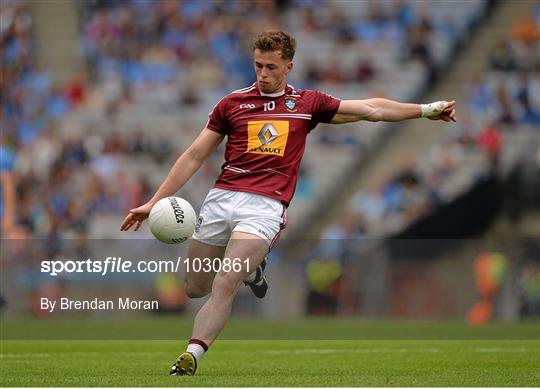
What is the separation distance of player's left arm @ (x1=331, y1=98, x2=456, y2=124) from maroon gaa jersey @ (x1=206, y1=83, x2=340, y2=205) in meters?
0.25

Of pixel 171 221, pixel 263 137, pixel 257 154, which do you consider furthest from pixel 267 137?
pixel 171 221

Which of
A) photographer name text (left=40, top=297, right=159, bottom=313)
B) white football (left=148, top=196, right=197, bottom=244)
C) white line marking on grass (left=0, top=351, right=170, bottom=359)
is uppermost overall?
white football (left=148, top=196, right=197, bottom=244)

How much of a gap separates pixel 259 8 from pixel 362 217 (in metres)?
7.20

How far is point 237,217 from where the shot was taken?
30.8ft

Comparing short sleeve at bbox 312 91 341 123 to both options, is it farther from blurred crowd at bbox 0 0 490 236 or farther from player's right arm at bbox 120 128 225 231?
blurred crowd at bbox 0 0 490 236

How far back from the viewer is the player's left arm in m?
9.73

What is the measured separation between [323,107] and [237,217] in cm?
106

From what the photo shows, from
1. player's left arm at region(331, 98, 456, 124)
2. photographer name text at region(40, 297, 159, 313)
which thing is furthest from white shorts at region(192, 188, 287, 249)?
photographer name text at region(40, 297, 159, 313)

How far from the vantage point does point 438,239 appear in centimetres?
2184

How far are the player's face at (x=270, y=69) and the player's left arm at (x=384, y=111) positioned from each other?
0.55m

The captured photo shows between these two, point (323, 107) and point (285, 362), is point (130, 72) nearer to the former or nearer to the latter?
point (285, 362)

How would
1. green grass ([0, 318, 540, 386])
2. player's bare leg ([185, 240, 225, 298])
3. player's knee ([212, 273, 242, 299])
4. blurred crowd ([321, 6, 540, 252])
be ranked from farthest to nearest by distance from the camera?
blurred crowd ([321, 6, 540, 252]) < player's bare leg ([185, 240, 225, 298]) < player's knee ([212, 273, 242, 299]) < green grass ([0, 318, 540, 386])

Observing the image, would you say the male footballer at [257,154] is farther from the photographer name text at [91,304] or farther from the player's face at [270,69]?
the photographer name text at [91,304]

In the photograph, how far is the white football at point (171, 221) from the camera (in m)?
9.37
